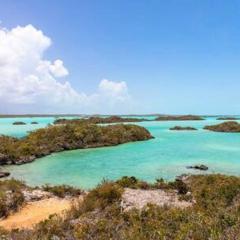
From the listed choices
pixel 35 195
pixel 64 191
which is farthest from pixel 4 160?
pixel 35 195

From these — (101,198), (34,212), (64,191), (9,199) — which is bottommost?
(34,212)

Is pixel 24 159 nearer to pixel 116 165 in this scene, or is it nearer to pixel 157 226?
pixel 116 165

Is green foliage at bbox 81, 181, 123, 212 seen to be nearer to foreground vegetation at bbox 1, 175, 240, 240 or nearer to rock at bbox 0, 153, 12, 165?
foreground vegetation at bbox 1, 175, 240, 240

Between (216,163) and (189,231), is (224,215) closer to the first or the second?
(189,231)

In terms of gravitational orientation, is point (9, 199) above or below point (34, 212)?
above

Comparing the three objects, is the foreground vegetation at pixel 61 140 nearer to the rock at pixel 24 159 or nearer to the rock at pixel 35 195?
the rock at pixel 24 159

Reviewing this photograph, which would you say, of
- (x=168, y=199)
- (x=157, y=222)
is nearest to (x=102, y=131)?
(x=168, y=199)

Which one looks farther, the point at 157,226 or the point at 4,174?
the point at 4,174

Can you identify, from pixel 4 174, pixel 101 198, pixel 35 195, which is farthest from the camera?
pixel 4 174
